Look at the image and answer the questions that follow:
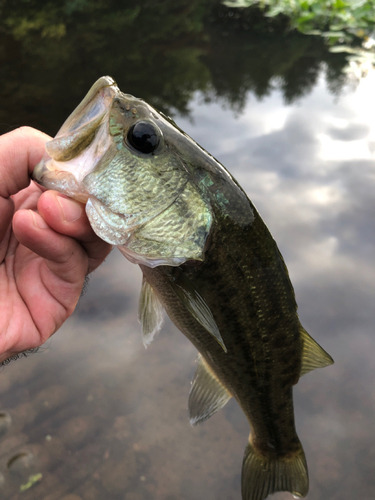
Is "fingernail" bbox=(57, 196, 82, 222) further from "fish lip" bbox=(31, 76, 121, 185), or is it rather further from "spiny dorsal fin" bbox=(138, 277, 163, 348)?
"spiny dorsal fin" bbox=(138, 277, 163, 348)

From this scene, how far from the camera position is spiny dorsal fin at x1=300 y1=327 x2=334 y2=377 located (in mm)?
1659

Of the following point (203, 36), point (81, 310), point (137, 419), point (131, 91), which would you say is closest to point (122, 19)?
point (203, 36)

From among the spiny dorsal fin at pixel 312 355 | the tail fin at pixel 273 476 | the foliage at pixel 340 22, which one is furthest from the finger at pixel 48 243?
the foliage at pixel 340 22

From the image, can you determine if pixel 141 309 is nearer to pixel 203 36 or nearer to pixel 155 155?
pixel 155 155

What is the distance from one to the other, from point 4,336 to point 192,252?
104 centimetres

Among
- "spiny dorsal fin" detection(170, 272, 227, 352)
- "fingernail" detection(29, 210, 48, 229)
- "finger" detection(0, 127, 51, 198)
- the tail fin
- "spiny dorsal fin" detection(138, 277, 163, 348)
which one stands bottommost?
the tail fin

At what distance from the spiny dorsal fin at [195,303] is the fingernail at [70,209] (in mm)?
465

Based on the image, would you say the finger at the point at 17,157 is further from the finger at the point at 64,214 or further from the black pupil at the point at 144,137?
the black pupil at the point at 144,137

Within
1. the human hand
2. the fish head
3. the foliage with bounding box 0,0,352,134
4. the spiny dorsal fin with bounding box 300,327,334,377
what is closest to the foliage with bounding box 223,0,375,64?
the foliage with bounding box 0,0,352,134

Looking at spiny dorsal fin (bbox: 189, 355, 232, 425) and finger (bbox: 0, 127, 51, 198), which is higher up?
finger (bbox: 0, 127, 51, 198)

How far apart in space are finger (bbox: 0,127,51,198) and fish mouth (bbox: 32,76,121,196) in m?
0.35

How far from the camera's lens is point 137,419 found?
8.82ft

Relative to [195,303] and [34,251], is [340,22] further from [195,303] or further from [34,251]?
[34,251]

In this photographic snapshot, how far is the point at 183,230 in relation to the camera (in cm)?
132
